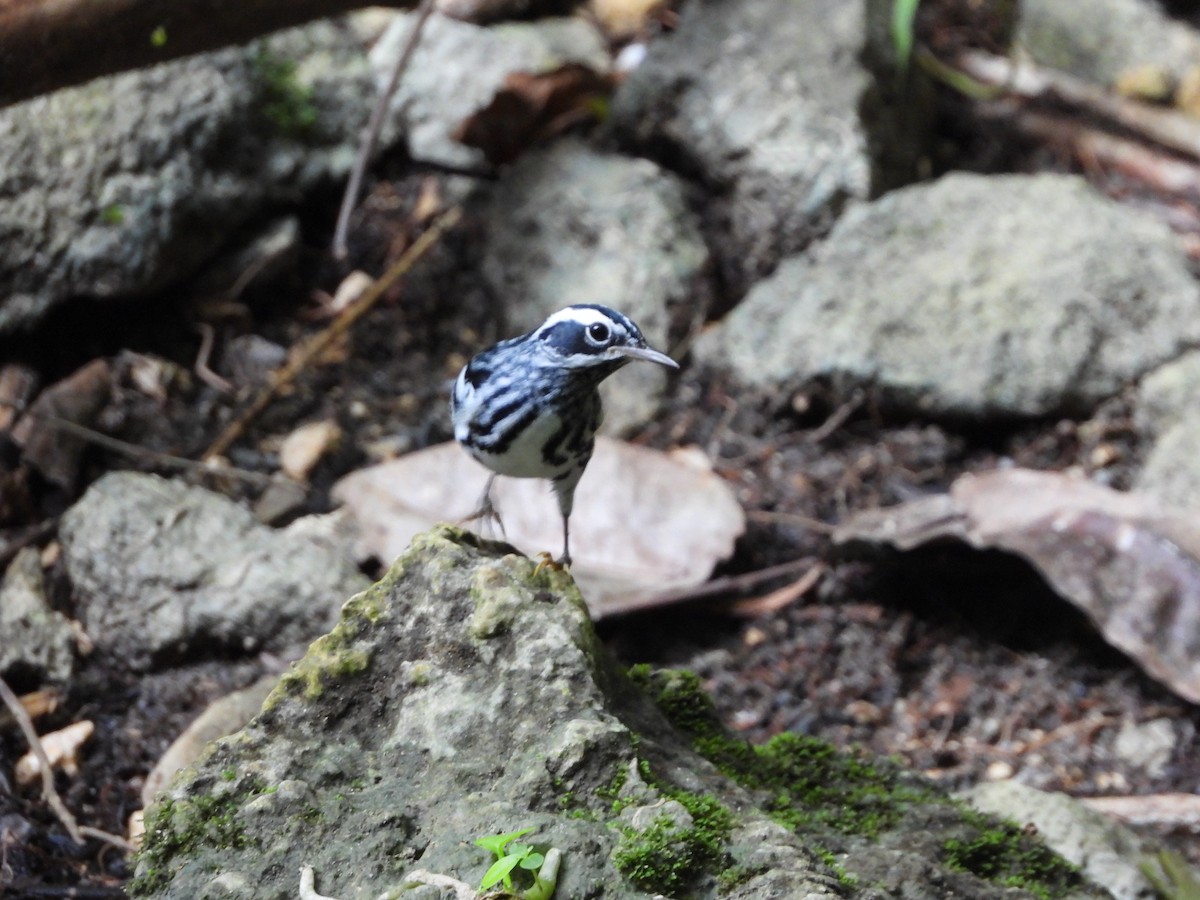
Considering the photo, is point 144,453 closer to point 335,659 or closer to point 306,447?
point 306,447

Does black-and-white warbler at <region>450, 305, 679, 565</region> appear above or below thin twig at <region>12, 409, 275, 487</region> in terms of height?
above

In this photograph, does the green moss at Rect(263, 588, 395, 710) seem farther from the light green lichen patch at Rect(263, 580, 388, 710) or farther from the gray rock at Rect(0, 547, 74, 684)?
the gray rock at Rect(0, 547, 74, 684)

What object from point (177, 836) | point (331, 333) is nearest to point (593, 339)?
point (177, 836)

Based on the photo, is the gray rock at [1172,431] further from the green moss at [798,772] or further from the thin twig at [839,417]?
the green moss at [798,772]

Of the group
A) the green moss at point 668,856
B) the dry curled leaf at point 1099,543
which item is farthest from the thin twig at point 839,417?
the green moss at point 668,856

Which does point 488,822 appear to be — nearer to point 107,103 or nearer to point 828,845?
point 828,845

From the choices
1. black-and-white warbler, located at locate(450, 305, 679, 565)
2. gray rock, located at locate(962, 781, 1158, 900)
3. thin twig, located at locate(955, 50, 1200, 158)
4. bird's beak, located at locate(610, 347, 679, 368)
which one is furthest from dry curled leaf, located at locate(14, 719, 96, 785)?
thin twig, located at locate(955, 50, 1200, 158)

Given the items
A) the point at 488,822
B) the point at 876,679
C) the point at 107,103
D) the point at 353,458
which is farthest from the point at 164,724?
the point at 107,103
